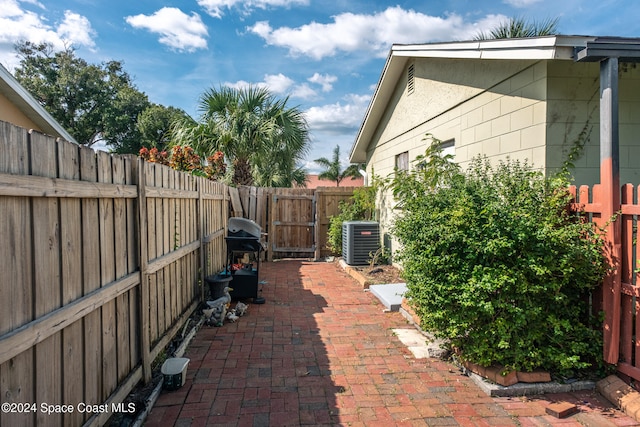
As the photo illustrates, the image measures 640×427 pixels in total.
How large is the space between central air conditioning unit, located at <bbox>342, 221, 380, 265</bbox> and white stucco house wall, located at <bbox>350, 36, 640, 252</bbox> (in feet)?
7.93

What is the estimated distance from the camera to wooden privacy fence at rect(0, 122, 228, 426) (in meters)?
1.60

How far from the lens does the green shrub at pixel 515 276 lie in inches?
117

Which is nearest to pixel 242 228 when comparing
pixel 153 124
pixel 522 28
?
pixel 522 28

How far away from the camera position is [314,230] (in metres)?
10.2

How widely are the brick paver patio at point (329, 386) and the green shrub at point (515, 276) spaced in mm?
381

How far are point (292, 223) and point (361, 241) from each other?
8.56 feet

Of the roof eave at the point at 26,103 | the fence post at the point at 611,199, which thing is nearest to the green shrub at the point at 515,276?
the fence post at the point at 611,199

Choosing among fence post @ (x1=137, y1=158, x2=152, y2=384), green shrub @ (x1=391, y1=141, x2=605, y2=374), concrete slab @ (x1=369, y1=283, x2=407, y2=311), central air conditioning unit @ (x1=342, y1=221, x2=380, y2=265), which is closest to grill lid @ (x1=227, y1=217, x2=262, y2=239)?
concrete slab @ (x1=369, y1=283, x2=407, y2=311)

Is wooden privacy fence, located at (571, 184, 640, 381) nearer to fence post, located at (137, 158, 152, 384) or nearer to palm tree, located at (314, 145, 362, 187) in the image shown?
fence post, located at (137, 158, 152, 384)

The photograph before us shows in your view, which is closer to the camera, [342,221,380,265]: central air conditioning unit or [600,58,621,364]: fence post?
[600,58,621,364]: fence post

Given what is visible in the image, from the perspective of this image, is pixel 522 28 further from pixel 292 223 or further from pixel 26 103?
pixel 26 103

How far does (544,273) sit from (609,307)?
0.65 metres

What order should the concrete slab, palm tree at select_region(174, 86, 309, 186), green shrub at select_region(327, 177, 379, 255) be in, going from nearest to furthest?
1. the concrete slab
2. green shrub at select_region(327, 177, 379, 255)
3. palm tree at select_region(174, 86, 309, 186)

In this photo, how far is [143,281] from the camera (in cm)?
304
